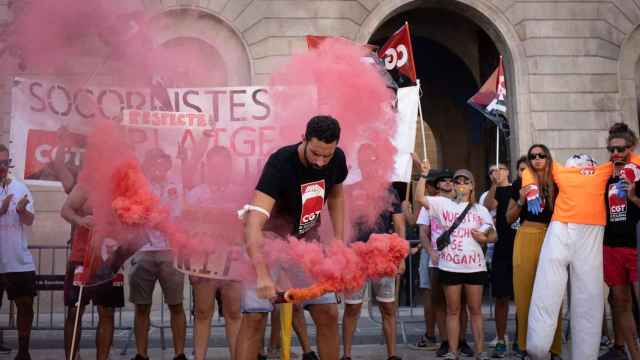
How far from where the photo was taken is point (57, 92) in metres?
5.44

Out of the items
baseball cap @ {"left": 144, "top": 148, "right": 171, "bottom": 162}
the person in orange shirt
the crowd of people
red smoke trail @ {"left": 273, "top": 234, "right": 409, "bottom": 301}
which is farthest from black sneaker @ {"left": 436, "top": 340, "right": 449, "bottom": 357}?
baseball cap @ {"left": 144, "top": 148, "right": 171, "bottom": 162}

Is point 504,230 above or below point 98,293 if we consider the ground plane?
above

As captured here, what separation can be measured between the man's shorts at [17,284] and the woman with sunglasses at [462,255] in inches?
176

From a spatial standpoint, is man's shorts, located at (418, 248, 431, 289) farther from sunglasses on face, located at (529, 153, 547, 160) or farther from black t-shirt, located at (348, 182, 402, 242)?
sunglasses on face, located at (529, 153, 547, 160)

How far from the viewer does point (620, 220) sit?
7.09 metres

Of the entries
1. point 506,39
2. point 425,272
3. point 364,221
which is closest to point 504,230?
point 425,272

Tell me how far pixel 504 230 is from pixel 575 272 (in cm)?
166

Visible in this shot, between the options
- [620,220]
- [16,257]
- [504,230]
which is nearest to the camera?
[620,220]

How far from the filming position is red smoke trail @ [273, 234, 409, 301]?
4332 mm

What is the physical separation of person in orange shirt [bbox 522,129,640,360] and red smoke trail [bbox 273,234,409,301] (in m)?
2.66

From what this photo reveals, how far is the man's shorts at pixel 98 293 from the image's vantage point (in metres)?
6.51

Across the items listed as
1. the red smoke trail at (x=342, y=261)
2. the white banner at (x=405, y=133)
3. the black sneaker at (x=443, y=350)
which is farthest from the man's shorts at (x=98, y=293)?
the black sneaker at (x=443, y=350)

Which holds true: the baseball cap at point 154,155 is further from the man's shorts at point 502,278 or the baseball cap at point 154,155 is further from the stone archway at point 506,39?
the stone archway at point 506,39

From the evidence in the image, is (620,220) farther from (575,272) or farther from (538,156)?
(538,156)
